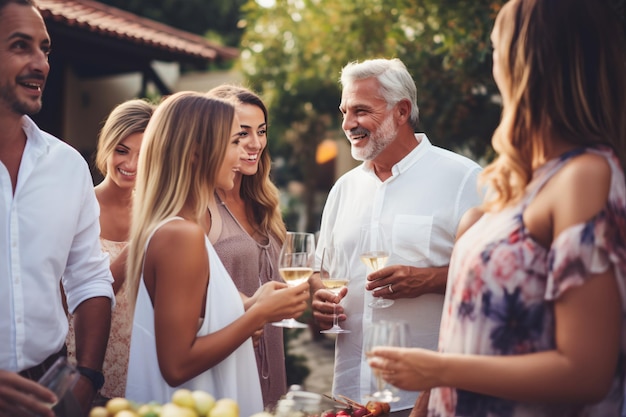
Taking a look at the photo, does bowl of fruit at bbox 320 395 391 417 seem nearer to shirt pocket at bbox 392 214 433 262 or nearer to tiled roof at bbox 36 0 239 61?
shirt pocket at bbox 392 214 433 262

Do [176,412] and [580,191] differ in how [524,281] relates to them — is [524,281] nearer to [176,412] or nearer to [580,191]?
[580,191]

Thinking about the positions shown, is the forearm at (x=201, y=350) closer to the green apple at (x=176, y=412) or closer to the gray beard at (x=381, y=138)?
the green apple at (x=176, y=412)

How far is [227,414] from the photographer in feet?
6.22

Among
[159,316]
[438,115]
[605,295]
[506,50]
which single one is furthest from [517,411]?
[438,115]

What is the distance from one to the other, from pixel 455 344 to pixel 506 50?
85 cm

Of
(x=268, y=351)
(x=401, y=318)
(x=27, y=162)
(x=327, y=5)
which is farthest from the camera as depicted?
(x=327, y=5)

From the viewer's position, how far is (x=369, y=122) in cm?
359

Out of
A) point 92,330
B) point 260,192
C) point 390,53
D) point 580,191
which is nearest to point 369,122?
point 260,192

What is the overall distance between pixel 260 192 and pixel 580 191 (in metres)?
2.47

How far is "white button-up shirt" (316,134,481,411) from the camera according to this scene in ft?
10.9

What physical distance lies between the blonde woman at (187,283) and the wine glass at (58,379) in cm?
37

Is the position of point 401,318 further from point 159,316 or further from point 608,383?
point 608,383

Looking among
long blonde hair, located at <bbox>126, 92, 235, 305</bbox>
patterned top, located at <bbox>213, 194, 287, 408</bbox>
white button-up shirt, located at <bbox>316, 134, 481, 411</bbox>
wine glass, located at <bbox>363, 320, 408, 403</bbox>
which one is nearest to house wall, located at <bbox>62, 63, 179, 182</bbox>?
patterned top, located at <bbox>213, 194, 287, 408</bbox>

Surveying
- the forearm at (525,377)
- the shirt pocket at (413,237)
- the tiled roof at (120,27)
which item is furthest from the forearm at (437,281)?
the tiled roof at (120,27)
